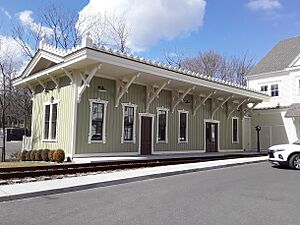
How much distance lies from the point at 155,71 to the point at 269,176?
25.6 feet

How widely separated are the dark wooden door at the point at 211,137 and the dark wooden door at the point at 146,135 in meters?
5.56

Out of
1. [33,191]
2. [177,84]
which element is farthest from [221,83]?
[33,191]

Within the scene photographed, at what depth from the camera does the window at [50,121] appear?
1680 centimetres

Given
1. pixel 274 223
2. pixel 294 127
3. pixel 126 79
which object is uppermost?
pixel 126 79

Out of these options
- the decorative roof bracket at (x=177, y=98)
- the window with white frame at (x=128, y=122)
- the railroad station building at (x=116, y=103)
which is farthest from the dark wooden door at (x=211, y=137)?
the window with white frame at (x=128, y=122)

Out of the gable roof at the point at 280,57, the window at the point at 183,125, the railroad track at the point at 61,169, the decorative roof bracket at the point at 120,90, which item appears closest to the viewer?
the railroad track at the point at 61,169

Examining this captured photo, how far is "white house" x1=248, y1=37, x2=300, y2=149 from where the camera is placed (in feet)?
85.3

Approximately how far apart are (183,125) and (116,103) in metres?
5.74

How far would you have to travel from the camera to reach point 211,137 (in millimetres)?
22797

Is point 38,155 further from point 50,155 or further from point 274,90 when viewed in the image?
point 274,90

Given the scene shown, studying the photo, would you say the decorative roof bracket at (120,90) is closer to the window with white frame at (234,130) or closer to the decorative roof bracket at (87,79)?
the decorative roof bracket at (87,79)

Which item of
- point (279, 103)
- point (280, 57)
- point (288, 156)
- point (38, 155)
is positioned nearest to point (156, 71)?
point (288, 156)

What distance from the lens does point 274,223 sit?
516 cm

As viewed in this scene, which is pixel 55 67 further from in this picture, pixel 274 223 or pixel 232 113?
pixel 232 113
